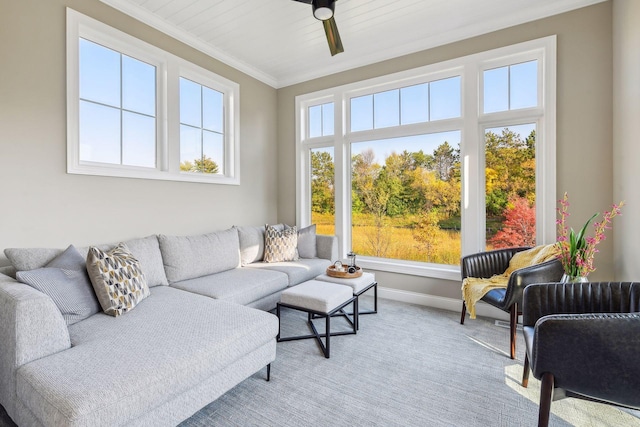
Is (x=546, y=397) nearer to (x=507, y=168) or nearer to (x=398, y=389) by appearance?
(x=398, y=389)

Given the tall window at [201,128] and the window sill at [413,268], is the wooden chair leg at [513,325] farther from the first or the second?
the tall window at [201,128]

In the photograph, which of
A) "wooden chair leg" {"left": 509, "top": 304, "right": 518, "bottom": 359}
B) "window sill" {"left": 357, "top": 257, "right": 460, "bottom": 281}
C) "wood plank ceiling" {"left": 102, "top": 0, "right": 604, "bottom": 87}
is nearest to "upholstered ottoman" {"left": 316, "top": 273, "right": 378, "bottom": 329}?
"window sill" {"left": 357, "top": 257, "right": 460, "bottom": 281}

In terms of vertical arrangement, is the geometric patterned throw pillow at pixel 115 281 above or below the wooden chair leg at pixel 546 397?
above

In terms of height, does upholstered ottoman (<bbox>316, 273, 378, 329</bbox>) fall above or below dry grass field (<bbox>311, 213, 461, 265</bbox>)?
below

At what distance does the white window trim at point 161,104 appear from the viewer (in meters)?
2.40

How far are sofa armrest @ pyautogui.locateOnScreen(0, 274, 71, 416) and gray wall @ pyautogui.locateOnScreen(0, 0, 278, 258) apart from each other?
1000mm

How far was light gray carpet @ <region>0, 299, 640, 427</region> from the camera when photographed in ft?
5.34

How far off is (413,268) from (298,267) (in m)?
1.35

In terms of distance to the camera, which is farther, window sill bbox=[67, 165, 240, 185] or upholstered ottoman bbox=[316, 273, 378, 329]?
upholstered ottoman bbox=[316, 273, 378, 329]

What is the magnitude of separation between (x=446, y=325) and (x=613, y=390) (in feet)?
5.56

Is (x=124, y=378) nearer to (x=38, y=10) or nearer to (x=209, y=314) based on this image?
(x=209, y=314)

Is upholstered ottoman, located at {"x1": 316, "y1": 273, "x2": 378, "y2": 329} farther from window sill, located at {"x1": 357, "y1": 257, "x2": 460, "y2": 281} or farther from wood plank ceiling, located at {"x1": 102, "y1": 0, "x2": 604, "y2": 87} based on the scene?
wood plank ceiling, located at {"x1": 102, "y1": 0, "x2": 604, "y2": 87}

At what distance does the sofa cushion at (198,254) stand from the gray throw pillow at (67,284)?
757 millimetres

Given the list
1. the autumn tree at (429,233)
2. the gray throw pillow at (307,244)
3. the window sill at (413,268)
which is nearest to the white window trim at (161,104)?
the gray throw pillow at (307,244)
